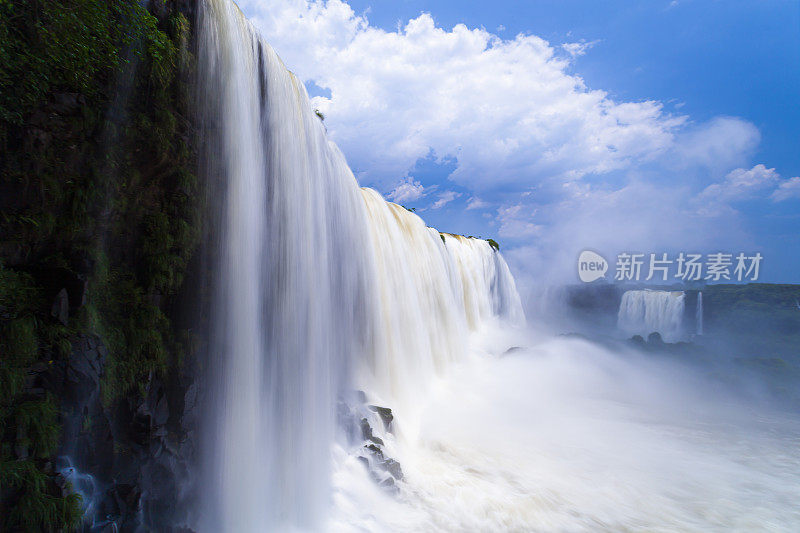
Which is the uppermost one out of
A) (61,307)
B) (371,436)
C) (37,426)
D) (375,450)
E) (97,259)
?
(97,259)

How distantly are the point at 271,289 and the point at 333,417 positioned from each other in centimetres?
258

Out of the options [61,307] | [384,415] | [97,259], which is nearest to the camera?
[61,307]

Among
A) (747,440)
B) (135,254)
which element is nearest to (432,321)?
(747,440)

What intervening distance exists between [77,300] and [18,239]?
67cm

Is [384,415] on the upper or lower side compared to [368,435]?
upper

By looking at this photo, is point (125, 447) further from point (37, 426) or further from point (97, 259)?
point (97, 259)

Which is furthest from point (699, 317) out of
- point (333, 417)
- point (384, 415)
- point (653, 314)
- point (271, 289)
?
point (271, 289)

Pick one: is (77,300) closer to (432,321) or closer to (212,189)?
(212,189)

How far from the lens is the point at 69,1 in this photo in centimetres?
304

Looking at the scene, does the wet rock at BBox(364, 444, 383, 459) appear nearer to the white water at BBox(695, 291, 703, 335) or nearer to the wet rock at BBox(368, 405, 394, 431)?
the wet rock at BBox(368, 405, 394, 431)

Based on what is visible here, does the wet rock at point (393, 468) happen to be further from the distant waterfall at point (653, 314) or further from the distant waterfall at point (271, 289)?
the distant waterfall at point (653, 314)

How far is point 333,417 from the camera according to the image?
5.94 metres

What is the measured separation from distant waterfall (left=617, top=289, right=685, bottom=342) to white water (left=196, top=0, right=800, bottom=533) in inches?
990

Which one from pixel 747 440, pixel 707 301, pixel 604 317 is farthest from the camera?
pixel 604 317
